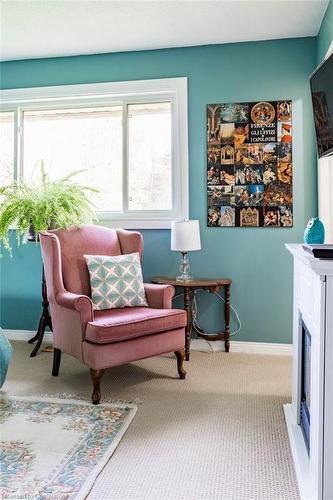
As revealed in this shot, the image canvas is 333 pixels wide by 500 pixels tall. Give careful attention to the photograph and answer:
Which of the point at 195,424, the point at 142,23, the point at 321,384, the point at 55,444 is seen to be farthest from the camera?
the point at 142,23

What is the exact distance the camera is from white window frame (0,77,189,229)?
3623 millimetres

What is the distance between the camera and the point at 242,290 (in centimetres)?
359

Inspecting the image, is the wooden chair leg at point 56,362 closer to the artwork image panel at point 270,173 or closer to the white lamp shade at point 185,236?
the white lamp shade at point 185,236

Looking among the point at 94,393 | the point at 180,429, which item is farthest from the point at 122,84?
the point at 180,429

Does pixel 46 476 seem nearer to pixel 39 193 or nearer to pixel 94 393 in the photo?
pixel 94 393

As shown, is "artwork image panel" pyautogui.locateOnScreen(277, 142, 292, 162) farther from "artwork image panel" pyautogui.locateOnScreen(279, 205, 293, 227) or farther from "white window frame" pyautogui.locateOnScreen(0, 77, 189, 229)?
"white window frame" pyautogui.locateOnScreen(0, 77, 189, 229)

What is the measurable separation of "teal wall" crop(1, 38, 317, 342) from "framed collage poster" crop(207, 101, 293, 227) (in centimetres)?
6

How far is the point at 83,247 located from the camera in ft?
10.5

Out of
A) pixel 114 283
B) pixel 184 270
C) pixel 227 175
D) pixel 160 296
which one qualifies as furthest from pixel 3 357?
pixel 227 175

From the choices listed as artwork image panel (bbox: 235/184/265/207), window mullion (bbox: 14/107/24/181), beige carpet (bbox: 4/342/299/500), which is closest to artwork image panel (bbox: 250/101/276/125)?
artwork image panel (bbox: 235/184/265/207)

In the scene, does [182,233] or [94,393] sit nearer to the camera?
[94,393]

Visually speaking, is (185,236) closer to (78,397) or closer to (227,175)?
(227,175)

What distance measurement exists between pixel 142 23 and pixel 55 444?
288cm

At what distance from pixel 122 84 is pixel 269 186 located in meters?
1.55
